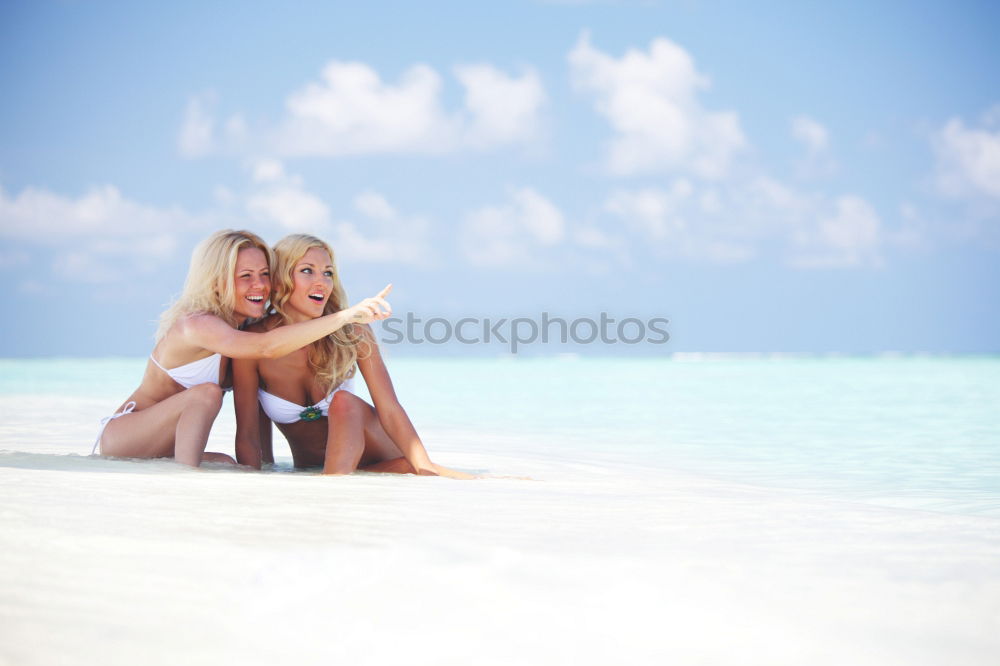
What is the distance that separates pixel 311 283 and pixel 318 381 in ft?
1.78

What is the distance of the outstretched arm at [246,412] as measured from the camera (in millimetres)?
4648

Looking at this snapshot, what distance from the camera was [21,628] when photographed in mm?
1789

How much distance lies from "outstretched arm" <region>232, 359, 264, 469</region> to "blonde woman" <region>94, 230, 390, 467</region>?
11 centimetres

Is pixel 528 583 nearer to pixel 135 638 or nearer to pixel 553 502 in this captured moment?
pixel 135 638

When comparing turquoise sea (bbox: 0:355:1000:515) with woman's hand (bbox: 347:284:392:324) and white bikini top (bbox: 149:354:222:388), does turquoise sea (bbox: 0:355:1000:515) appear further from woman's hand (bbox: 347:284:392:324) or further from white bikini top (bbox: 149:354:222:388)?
woman's hand (bbox: 347:284:392:324)

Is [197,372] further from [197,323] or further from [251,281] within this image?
[251,281]

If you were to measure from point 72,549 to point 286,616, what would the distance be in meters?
0.73

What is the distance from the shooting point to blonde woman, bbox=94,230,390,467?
14.0ft

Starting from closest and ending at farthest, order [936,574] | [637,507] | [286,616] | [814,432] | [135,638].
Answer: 1. [135,638]
2. [286,616]
3. [936,574]
4. [637,507]
5. [814,432]

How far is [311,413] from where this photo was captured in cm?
476

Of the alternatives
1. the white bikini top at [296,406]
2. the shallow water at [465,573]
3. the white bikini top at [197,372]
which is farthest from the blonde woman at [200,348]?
the shallow water at [465,573]

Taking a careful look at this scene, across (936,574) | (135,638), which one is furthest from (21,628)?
(936,574)

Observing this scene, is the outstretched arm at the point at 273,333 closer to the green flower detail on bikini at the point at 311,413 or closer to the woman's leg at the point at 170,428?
→ the woman's leg at the point at 170,428

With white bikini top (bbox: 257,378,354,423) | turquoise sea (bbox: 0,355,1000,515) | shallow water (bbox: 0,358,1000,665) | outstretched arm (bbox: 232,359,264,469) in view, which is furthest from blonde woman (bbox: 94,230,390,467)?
turquoise sea (bbox: 0,355,1000,515)
